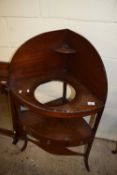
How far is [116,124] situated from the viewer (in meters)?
1.51

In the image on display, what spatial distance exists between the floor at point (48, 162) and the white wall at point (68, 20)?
1.80 ft

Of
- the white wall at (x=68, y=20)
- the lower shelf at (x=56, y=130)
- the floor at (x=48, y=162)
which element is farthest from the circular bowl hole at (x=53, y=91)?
the floor at (x=48, y=162)

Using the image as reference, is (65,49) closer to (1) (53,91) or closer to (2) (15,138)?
(1) (53,91)

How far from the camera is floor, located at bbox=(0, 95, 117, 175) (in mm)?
1368

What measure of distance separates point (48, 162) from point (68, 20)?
3.32 ft

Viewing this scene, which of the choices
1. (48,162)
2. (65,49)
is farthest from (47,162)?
(65,49)

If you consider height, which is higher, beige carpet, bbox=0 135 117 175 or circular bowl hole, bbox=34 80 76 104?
circular bowl hole, bbox=34 80 76 104

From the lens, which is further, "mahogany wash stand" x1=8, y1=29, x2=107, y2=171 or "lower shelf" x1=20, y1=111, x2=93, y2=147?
"lower shelf" x1=20, y1=111, x2=93, y2=147

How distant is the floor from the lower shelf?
30 cm

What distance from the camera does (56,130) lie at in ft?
4.04

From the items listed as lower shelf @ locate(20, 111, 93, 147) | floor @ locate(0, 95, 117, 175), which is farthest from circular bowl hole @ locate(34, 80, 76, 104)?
floor @ locate(0, 95, 117, 175)

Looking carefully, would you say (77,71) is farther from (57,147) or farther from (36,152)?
(36,152)

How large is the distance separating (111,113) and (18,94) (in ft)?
2.49

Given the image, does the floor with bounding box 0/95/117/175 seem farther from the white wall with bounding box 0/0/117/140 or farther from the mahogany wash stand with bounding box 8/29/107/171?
the white wall with bounding box 0/0/117/140
